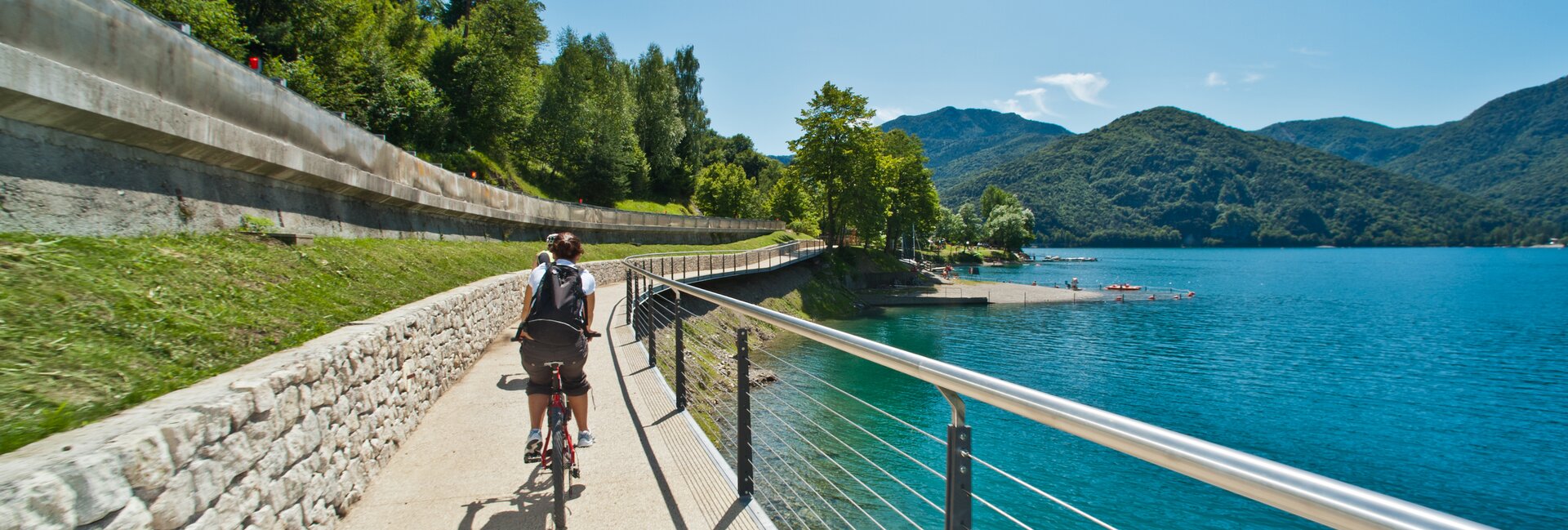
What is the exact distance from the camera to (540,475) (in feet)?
16.3

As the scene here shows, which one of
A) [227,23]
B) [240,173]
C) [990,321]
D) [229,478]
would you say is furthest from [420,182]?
[990,321]

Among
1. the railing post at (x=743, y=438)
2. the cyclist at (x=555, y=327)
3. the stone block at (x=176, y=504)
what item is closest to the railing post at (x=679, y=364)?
the cyclist at (x=555, y=327)

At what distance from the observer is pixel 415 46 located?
1502 inches

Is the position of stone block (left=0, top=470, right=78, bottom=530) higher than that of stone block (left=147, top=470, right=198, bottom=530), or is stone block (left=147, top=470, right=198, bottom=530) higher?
stone block (left=0, top=470, right=78, bottom=530)

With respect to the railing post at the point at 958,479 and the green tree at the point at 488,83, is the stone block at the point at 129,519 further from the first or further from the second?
the green tree at the point at 488,83

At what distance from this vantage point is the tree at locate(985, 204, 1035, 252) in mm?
116938

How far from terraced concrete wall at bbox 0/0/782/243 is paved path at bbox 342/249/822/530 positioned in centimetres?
299

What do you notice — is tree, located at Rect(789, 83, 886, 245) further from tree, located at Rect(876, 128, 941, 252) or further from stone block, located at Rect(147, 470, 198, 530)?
stone block, located at Rect(147, 470, 198, 530)

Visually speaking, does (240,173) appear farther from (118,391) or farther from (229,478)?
(229,478)

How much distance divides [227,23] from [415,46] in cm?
1927

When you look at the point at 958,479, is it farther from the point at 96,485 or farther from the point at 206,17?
the point at 206,17

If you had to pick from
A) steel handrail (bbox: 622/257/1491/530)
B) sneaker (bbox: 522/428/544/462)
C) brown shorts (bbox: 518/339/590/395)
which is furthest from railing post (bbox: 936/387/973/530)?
sneaker (bbox: 522/428/544/462)

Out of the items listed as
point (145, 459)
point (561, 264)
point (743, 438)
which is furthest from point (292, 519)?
point (743, 438)

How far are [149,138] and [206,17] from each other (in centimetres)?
1775
